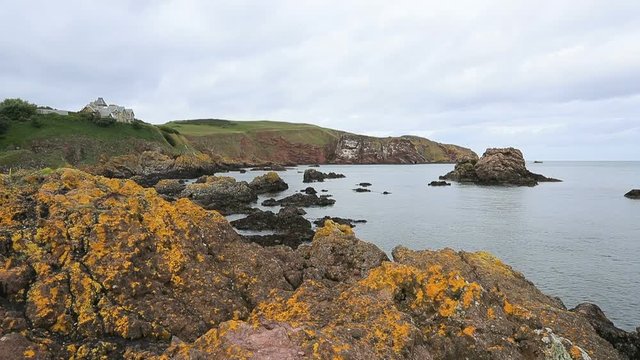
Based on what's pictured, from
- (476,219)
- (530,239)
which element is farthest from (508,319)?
(476,219)

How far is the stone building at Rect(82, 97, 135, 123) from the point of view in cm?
12335

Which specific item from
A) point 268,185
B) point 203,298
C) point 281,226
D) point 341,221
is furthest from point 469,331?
point 268,185

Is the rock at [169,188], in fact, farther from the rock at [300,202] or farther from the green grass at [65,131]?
the green grass at [65,131]

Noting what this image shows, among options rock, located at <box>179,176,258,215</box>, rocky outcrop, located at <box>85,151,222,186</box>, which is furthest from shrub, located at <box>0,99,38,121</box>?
rock, located at <box>179,176,258,215</box>

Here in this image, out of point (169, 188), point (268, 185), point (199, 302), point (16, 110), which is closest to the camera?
point (199, 302)

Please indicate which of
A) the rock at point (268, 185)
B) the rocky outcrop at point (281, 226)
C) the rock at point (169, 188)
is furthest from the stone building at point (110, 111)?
the rocky outcrop at point (281, 226)

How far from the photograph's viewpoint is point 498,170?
108m

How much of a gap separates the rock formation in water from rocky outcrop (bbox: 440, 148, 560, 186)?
10428cm

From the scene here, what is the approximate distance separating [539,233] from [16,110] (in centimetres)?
11958

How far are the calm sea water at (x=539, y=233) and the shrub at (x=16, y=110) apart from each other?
254 ft

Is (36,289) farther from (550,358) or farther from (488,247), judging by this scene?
(488,247)

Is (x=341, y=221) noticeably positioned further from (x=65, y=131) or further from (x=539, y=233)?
(x=65, y=131)

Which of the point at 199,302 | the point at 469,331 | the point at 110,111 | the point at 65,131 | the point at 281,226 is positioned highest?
the point at 110,111

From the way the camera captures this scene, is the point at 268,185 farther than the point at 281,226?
Yes
